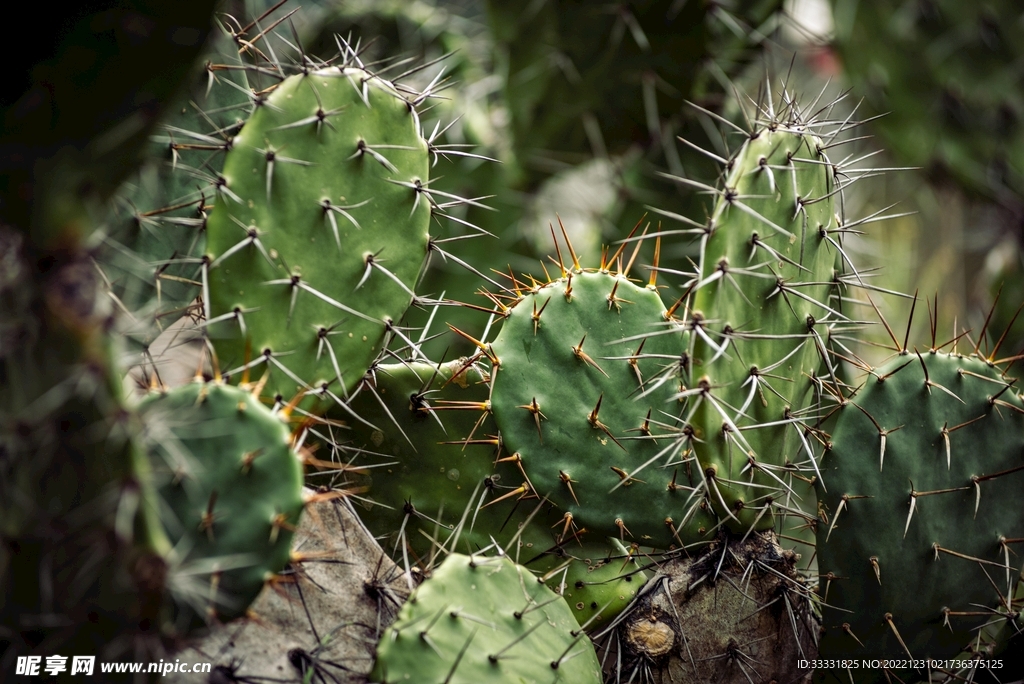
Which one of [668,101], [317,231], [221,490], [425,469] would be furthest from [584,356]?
[668,101]

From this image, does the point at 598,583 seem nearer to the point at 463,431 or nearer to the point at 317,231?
the point at 463,431

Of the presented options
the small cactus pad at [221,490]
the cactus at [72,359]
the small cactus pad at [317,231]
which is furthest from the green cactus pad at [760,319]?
the cactus at [72,359]

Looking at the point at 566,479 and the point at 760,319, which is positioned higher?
the point at 760,319

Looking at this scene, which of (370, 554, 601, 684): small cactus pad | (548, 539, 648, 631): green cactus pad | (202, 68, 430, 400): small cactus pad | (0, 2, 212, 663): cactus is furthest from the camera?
(548, 539, 648, 631): green cactus pad

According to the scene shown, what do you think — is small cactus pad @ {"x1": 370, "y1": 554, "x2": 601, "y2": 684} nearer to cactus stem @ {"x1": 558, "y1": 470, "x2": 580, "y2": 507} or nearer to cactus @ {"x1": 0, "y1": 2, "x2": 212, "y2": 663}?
cactus stem @ {"x1": 558, "y1": 470, "x2": 580, "y2": 507}

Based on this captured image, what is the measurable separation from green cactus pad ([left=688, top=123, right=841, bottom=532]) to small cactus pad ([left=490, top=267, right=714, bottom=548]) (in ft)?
0.16

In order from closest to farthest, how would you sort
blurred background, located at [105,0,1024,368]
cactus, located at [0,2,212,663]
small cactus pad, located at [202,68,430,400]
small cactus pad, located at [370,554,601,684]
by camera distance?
cactus, located at [0,2,212,663] → small cactus pad, located at [370,554,601,684] → small cactus pad, located at [202,68,430,400] → blurred background, located at [105,0,1024,368]

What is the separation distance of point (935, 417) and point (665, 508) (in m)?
0.43

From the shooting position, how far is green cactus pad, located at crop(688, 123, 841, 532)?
1.10 meters

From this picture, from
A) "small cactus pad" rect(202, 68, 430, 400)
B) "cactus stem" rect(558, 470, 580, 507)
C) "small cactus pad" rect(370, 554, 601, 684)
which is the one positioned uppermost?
"small cactus pad" rect(202, 68, 430, 400)

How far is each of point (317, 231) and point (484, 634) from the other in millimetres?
584

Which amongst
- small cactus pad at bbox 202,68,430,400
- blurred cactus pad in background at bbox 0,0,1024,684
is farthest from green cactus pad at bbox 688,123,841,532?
small cactus pad at bbox 202,68,430,400

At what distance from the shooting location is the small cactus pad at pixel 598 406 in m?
1.11

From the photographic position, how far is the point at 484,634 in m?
0.96
